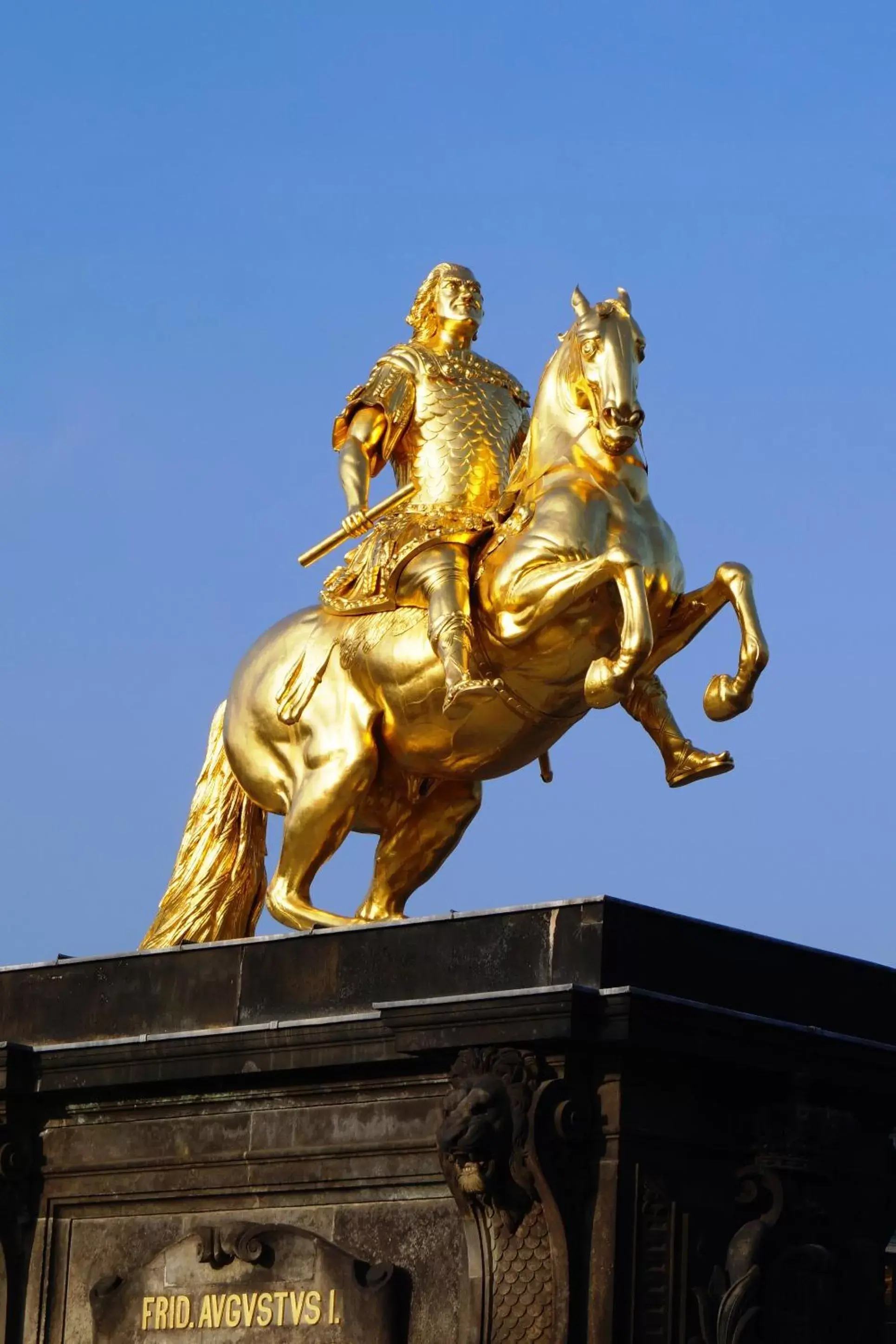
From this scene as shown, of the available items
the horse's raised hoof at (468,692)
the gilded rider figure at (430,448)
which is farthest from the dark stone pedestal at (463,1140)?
the gilded rider figure at (430,448)

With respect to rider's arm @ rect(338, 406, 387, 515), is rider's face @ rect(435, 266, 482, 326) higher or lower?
higher

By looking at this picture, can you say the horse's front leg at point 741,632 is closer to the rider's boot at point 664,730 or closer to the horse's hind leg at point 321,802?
the rider's boot at point 664,730

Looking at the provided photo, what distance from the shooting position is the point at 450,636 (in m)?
12.1

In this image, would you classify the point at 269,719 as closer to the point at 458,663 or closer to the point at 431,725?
the point at 431,725

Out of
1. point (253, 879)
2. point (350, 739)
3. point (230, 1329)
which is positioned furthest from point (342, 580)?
point (230, 1329)

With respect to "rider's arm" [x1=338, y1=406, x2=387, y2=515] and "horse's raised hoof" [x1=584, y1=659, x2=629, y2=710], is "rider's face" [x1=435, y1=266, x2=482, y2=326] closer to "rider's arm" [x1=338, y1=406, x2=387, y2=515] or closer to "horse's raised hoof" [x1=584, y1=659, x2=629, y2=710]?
"rider's arm" [x1=338, y1=406, x2=387, y2=515]

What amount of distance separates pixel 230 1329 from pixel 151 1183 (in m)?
0.78

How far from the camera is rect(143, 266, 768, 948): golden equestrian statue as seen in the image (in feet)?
39.4

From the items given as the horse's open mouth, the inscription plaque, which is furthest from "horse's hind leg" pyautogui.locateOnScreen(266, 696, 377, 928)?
the inscription plaque

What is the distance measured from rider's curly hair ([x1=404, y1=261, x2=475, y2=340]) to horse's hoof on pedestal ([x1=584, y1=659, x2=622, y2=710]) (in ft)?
9.32

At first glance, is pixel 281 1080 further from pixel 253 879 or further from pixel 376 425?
pixel 376 425

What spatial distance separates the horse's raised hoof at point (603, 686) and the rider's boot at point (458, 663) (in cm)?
49

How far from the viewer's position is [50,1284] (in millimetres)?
11695

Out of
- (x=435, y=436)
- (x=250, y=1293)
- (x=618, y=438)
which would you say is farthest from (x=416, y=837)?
(x=250, y=1293)
